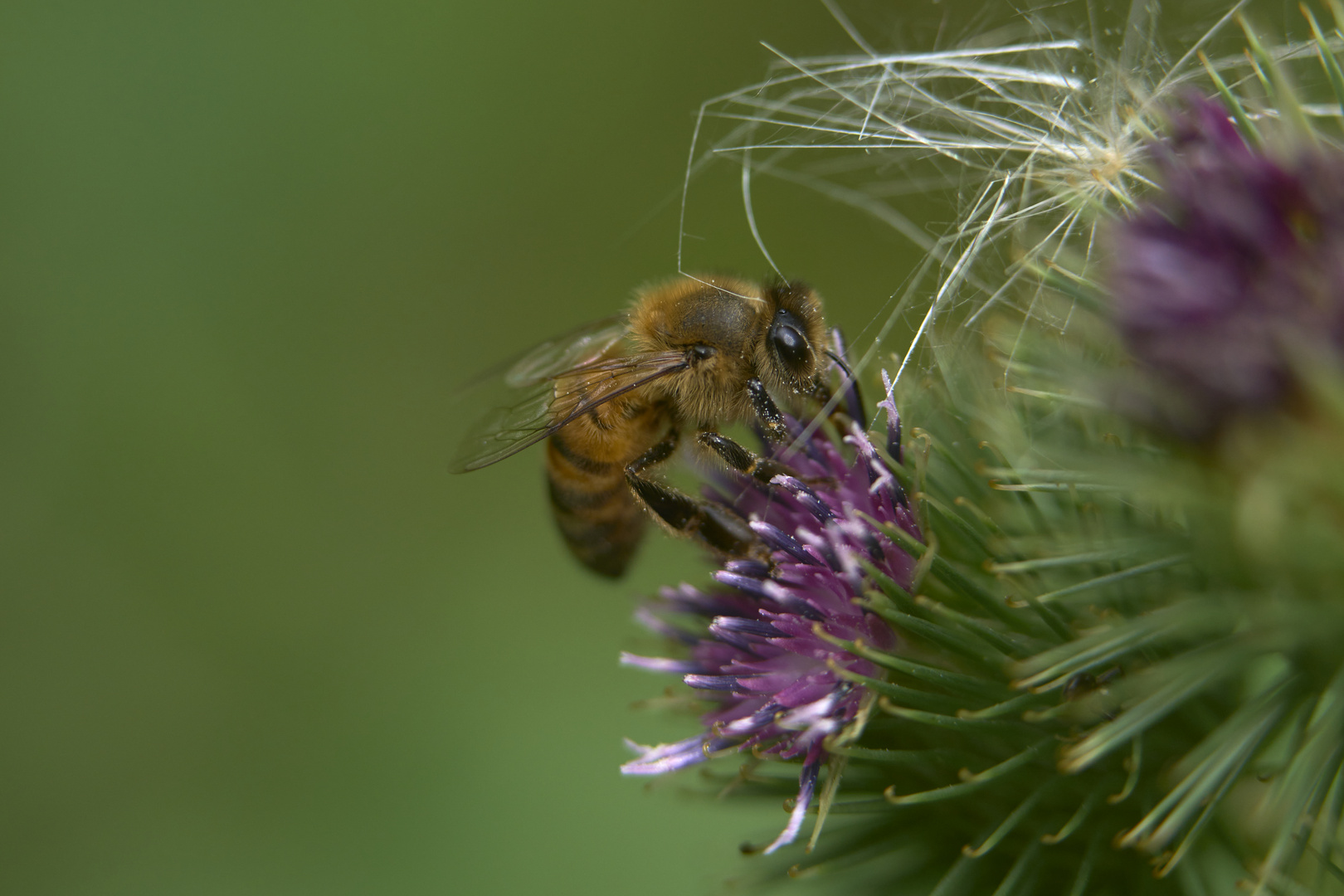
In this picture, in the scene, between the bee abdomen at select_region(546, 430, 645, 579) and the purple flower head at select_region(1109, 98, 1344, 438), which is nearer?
the purple flower head at select_region(1109, 98, 1344, 438)

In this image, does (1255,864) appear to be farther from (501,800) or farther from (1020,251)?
(501,800)

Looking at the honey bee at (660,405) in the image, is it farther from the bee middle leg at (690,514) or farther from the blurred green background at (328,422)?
the blurred green background at (328,422)

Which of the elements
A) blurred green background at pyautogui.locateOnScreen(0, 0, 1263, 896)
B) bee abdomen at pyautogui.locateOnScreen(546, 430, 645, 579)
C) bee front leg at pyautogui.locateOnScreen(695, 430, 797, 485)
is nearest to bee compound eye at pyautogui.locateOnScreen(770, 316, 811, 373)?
bee front leg at pyautogui.locateOnScreen(695, 430, 797, 485)

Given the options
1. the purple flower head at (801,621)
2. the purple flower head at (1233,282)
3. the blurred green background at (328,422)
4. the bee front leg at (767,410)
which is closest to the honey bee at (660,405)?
the bee front leg at (767,410)

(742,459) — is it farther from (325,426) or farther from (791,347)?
(325,426)

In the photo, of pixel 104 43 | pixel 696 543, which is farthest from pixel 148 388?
pixel 696 543

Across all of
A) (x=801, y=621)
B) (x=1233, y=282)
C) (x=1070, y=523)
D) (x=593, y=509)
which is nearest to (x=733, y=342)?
(x=593, y=509)

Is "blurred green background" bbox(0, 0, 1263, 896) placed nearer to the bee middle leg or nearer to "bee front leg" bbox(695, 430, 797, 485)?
the bee middle leg
